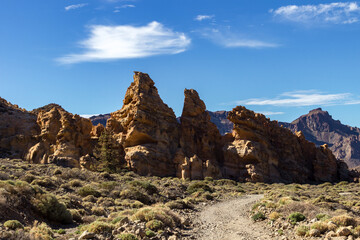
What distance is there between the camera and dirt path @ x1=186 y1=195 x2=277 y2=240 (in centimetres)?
1627

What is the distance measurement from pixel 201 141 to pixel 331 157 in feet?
90.0

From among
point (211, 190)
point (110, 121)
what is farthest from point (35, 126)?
point (211, 190)

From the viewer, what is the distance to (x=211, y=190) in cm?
4038

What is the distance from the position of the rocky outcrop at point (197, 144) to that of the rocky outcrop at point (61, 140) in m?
14.8

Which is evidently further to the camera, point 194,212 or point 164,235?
point 194,212

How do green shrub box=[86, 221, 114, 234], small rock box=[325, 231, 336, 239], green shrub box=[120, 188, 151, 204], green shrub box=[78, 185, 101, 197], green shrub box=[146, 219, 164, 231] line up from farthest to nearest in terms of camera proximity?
green shrub box=[120, 188, 151, 204]
green shrub box=[78, 185, 101, 197]
green shrub box=[146, 219, 164, 231]
green shrub box=[86, 221, 114, 234]
small rock box=[325, 231, 336, 239]

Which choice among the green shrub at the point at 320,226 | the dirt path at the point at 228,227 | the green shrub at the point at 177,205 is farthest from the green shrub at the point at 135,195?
the green shrub at the point at 320,226

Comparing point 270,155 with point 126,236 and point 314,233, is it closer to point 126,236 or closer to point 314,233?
point 314,233

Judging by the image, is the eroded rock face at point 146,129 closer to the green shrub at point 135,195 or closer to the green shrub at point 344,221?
the green shrub at point 135,195

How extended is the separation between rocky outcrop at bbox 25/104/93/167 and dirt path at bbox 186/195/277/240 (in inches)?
1118

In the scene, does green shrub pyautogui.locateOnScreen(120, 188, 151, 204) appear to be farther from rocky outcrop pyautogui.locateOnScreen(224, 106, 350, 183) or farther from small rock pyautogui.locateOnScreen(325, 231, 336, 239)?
rocky outcrop pyautogui.locateOnScreen(224, 106, 350, 183)

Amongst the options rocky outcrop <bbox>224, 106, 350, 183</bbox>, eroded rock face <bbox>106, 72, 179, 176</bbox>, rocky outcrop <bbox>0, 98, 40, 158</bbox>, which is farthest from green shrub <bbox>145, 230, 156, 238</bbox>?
rocky outcrop <bbox>0, 98, 40, 158</bbox>

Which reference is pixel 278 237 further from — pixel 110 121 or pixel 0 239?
pixel 110 121

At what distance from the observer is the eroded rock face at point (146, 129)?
49.3 meters
